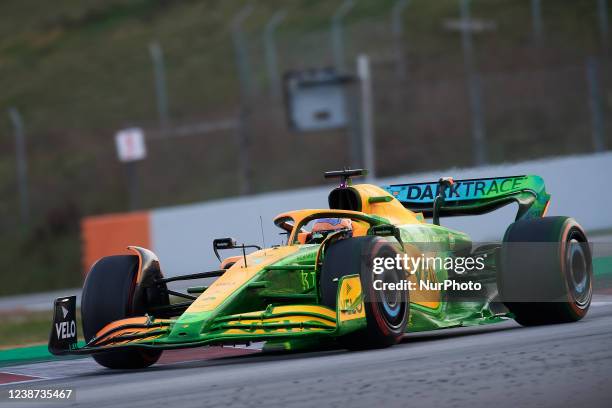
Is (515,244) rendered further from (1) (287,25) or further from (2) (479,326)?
(1) (287,25)

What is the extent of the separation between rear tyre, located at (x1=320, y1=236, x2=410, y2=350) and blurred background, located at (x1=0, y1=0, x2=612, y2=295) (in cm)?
1322

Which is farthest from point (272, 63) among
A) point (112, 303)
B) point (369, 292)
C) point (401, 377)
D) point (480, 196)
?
point (401, 377)

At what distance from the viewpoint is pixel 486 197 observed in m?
11.1

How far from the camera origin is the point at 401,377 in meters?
7.31

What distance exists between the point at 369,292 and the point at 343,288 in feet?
0.69

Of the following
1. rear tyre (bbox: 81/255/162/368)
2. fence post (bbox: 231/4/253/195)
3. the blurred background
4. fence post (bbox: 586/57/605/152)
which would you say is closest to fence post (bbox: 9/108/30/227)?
the blurred background

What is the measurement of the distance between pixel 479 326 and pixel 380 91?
23850mm

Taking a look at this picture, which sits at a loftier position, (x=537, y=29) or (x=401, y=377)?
(x=537, y=29)

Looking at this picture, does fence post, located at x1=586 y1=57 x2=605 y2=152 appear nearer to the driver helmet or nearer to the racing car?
the racing car

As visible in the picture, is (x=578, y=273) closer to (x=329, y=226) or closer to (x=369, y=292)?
(x=329, y=226)

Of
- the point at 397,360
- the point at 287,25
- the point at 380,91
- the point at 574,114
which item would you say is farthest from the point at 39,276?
the point at 397,360

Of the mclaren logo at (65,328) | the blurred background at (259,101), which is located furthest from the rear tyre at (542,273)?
the blurred background at (259,101)

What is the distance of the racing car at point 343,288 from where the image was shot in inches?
336

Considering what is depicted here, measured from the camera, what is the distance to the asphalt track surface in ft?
21.8
